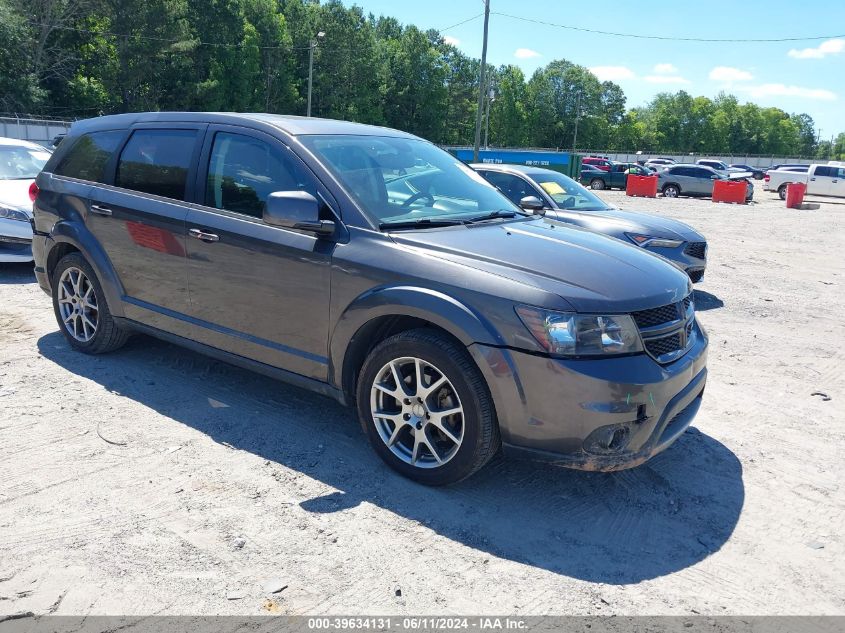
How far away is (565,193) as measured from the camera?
32.0 ft

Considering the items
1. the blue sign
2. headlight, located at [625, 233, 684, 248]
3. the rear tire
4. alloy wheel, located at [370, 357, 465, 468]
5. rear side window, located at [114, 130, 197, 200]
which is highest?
the blue sign

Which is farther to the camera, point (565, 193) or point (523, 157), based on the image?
point (523, 157)

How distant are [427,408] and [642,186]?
101 ft

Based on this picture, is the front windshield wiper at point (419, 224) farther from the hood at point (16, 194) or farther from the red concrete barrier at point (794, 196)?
the red concrete barrier at point (794, 196)

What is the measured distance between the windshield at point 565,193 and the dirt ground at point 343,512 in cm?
445

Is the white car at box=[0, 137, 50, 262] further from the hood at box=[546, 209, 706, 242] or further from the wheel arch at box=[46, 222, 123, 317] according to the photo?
the hood at box=[546, 209, 706, 242]

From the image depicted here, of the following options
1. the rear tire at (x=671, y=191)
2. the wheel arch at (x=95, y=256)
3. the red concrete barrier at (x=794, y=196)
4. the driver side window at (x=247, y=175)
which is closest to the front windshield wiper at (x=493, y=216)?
the driver side window at (x=247, y=175)

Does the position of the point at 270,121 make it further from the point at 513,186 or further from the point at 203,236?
the point at 513,186

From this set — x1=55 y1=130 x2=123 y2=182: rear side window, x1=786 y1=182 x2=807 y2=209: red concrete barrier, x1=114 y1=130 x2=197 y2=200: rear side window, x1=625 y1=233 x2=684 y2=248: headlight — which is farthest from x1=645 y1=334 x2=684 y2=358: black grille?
x1=786 y1=182 x2=807 y2=209: red concrete barrier

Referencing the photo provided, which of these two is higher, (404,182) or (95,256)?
(404,182)

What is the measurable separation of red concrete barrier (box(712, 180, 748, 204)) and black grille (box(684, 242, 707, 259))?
24.1 metres

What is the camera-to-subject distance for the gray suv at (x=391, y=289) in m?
3.36

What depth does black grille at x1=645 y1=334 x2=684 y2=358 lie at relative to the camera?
3.53 metres

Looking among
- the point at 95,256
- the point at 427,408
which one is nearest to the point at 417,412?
the point at 427,408
